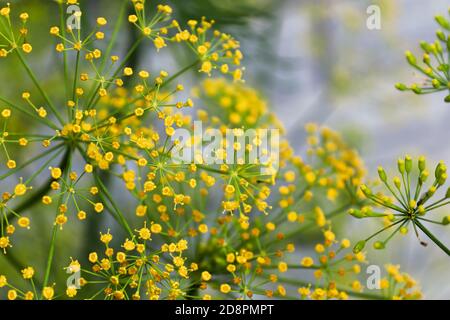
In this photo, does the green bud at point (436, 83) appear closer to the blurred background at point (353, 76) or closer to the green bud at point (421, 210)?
the green bud at point (421, 210)

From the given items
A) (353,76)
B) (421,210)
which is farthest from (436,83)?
(353,76)

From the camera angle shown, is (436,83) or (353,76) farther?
(353,76)

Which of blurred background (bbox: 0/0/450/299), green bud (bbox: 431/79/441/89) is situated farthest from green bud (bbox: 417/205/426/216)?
blurred background (bbox: 0/0/450/299)

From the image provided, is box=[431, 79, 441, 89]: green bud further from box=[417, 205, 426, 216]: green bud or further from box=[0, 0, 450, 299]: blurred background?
box=[0, 0, 450, 299]: blurred background

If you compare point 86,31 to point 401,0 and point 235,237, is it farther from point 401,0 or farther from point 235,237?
point 401,0

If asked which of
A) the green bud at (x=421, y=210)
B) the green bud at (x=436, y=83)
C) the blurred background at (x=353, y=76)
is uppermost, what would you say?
the blurred background at (x=353, y=76)

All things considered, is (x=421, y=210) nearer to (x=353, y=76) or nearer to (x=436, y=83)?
(x=436, y=83)

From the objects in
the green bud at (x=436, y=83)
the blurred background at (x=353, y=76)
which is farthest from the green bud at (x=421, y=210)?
the blurred background at (x=353, y=76)
